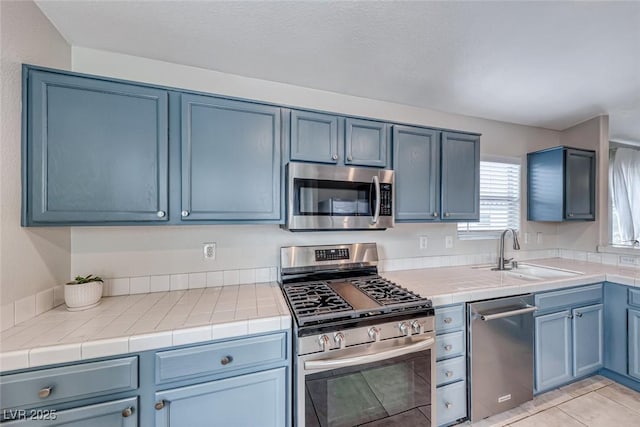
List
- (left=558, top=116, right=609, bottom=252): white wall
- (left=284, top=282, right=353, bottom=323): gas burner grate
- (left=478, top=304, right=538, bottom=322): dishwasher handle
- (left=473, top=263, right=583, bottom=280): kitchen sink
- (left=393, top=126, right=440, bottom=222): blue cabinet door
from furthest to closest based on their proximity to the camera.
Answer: (left=558, top=116, right=609, bottom=252): white wall < (left=473, top=263, right=583, bottom=280): kitchen sink < (left=393, top=126, right=440, bottom=222): blue cabinet door < (left=478, top=304, right=538, bottom=322): dishwasher handle < (left=284, top=282, right=353, bottom=323): gas burner grate

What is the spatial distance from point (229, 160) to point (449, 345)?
6.24 ft

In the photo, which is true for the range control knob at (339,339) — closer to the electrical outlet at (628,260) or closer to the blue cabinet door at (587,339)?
Answer: the blue cabinet door at (587,339)

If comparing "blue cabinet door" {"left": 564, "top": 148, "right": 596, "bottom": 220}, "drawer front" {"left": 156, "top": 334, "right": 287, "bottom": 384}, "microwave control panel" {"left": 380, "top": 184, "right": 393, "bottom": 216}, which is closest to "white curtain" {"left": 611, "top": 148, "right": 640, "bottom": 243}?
"blue cabinet door" {"left": 564, "top": 148, "right": 596, "bottom": 220}

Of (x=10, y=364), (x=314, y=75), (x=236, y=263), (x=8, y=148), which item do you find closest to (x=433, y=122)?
(x=314, y=75)

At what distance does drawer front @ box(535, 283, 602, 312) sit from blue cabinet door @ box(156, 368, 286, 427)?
2.06 meters

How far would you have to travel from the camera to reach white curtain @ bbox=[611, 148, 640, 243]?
2939 millimetres

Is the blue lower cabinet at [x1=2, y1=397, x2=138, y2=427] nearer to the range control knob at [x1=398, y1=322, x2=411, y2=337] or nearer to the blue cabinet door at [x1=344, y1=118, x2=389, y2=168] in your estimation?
the range control knob at [x1=398, y1=322, x2=411, y2=337]

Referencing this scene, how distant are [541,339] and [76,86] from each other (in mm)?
3497

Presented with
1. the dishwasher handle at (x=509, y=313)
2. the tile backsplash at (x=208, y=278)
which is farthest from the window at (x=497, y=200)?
the dishwasher handle at (x=509, y=313)

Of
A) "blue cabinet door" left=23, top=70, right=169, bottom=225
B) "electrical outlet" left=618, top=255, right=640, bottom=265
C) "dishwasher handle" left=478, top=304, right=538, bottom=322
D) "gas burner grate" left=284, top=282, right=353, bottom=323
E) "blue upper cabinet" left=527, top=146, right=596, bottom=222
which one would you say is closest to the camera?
"blue cabinet door" left=23, top=70, right=169, bottom=225

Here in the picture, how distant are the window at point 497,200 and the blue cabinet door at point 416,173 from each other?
0.86 m

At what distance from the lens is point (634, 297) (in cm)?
211

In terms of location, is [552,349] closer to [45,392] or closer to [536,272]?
[536,272]

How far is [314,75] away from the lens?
1.98m
